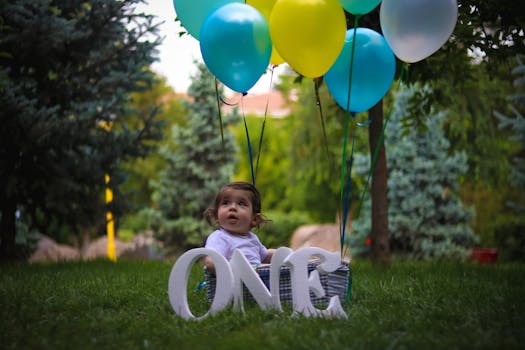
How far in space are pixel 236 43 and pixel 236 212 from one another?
41.6 inches

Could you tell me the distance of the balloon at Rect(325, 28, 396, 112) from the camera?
12.1ft

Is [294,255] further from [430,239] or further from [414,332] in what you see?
[430,239]

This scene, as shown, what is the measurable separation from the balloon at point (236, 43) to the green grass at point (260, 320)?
5.04 feet

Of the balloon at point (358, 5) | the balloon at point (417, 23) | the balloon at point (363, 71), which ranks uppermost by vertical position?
the balloon at point (358, 5)

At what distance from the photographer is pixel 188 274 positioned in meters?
2.87

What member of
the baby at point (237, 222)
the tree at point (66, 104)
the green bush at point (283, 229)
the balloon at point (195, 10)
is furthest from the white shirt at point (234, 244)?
the green bush at point (283, 229)

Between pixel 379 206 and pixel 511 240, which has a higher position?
pixel 379 206

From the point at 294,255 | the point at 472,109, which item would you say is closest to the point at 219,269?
the point at 294,255

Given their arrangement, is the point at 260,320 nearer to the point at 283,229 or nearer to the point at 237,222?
the point at 237,222

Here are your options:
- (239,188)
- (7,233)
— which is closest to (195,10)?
(239,188)

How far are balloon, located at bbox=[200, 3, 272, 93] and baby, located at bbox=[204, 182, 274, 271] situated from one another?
29.8 inches

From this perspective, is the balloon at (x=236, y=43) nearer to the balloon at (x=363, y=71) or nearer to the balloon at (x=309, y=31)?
the balloon at (x=309, y=31)

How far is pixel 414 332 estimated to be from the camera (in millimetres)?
2475

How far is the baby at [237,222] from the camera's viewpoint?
3.35 m
